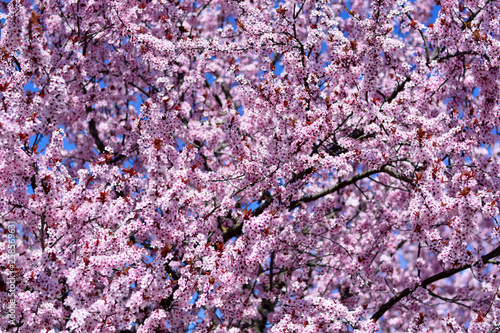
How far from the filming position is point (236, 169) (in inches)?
348

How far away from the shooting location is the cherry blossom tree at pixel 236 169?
21.4ft

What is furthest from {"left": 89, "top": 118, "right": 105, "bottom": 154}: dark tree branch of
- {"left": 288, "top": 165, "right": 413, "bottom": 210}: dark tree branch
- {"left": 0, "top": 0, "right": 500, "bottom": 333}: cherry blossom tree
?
{"left": 288, "top": 165, "right": 413, "bottom": 210}: dark tree branch

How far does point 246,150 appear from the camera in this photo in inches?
336

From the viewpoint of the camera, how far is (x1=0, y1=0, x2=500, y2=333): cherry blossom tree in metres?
6.52

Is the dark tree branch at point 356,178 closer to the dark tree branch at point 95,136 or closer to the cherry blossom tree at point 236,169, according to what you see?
the cherry blossom tree at point 236,169

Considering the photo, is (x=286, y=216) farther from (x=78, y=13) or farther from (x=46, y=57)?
(x=78, y=13)

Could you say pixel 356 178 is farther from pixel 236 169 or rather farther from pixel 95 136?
pixel 95 136

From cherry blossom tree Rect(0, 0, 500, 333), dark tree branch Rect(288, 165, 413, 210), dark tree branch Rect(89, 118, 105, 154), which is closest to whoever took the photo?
cherry blossom tree Rect(0, 0, 500, 333)

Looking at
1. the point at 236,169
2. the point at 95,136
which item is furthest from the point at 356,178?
the point at 95,136

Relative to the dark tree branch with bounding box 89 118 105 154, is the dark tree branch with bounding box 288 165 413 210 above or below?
below

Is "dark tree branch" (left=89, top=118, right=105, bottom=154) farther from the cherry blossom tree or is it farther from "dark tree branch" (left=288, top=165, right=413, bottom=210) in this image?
"dark tree branch" (left=288, top=165, right=413, bottom=210)

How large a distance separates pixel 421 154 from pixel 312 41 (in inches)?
119

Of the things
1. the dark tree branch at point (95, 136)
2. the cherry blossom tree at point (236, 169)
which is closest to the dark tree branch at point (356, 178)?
the cherry blossom tree at point (236, 169)

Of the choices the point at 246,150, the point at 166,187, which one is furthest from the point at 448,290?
the point at 166,187
